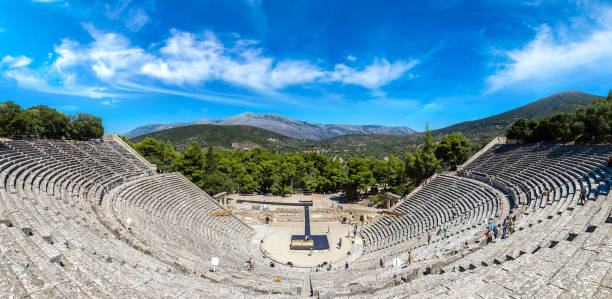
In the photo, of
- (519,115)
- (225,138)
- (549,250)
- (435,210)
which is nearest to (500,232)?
(549,250)

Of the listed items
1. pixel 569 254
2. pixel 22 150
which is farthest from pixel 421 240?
pixel 22 150

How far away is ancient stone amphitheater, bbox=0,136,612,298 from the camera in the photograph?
6504 mm

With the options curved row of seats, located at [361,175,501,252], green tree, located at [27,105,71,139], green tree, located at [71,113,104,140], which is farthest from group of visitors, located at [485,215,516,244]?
green tree, located at [27,105,71,139]

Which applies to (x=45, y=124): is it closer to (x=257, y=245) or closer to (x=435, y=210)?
(x=257, y=245)

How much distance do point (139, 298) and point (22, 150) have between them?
23874 millimetres

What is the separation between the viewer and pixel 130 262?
9.08 m

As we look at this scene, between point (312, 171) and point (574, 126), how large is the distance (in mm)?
35302

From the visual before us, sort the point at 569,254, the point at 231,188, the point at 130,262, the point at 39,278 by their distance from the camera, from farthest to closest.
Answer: the point at 231,188
the point at 130,262
the point at 569,254
the point at 39,278

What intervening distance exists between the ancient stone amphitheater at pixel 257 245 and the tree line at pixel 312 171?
19.7 feet

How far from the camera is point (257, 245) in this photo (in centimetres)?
2427

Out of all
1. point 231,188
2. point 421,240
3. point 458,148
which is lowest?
point 421,240

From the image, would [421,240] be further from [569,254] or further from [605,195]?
[569,254]

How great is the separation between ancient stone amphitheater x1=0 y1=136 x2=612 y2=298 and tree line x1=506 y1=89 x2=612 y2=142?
13.5 ft

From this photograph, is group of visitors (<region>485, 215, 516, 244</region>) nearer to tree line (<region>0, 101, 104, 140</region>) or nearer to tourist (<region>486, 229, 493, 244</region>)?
tourist (<region>486, 229, 493, 244</region>)
